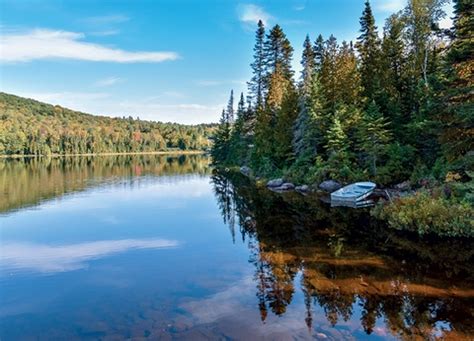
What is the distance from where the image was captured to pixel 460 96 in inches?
682

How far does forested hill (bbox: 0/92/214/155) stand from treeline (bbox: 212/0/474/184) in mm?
101646

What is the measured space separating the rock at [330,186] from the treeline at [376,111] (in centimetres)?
68

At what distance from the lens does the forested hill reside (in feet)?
391

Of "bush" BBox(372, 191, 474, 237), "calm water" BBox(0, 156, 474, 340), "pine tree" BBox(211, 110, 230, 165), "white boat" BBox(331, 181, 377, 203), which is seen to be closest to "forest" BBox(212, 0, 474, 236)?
"bush" BBox(372, 191, 474, 237)

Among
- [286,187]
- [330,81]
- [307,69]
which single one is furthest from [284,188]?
[307,69]

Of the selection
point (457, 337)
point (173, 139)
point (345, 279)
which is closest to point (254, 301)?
point (345, 279)

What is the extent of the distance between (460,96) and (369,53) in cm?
2423

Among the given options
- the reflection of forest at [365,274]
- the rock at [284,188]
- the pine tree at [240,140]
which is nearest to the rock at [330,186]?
the rock at [284,188]

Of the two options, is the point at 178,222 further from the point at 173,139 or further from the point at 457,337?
the point at 173,139

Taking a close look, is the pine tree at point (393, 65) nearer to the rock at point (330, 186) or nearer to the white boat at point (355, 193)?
the rock at point (330, 186)

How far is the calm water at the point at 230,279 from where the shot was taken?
27.3 feet

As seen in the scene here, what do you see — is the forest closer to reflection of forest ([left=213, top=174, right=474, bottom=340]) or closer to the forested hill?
reflection of forest ([left=213, top=174, right=474, bottom=340])

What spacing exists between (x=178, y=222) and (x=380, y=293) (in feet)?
43.8

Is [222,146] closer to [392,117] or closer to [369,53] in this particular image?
[369,53]
